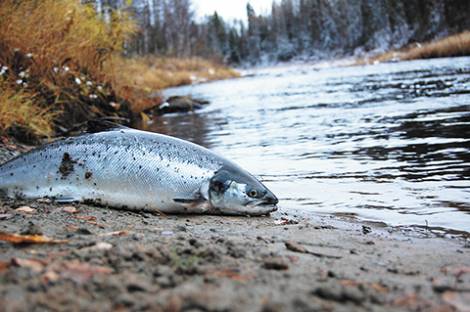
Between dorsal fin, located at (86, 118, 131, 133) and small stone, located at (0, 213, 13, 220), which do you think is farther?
dorsal fin, located at (86, 118, 131, 133)

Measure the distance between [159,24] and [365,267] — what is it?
213 feet

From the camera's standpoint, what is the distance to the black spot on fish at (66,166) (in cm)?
358

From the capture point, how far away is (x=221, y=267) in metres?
1.95

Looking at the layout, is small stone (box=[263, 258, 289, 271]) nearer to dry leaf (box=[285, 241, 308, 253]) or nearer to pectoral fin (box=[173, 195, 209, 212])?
dry leaf (box=[285, 241, 308, 253])

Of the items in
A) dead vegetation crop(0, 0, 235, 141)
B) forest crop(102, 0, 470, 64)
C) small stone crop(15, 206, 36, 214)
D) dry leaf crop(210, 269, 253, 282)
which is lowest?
dry leaf crop(210, 269, 253, 282)

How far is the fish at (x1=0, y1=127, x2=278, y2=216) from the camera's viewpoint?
11.5 ft

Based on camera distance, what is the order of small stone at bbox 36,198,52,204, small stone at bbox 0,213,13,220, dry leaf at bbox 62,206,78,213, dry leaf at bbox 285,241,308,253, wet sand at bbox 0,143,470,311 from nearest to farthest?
wet sand at bbox 0,143,470,311, dry leaf at bbox 285,241,308,253, small stone at bbox 0,213,13,220, dry leaf at bbox 62,206,78,213, small stone at bbox 36,198,52,204

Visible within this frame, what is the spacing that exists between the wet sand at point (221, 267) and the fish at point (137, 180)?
1.21ft

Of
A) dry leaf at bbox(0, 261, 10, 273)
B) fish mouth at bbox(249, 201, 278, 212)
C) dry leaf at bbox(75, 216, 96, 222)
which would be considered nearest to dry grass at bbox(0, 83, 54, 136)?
dry leaf at bbox(75, 216, 96, 222)

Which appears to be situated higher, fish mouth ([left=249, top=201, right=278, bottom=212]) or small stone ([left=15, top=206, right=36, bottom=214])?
small stone ([left=15, top=206, right=36, bottom=214])

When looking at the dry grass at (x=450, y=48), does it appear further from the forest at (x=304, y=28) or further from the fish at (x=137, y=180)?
the fish at (x=137, y=180)


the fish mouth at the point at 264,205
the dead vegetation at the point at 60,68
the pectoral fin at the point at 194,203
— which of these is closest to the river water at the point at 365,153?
the fish mouth at the point at 264,205

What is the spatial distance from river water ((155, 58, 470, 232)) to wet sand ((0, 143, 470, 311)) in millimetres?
729

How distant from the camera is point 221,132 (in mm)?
9734
